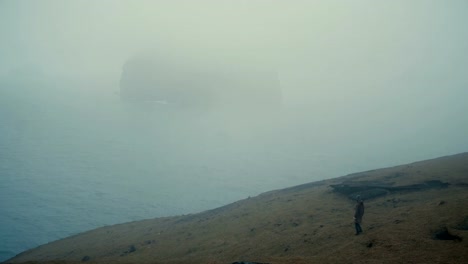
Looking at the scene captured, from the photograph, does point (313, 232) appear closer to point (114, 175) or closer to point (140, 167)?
point (114, 175)

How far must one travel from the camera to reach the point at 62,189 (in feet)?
289

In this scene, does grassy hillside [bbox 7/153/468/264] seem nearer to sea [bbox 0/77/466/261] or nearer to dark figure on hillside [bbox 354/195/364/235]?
dark figure on hillside [bbox 354/195/364/235]

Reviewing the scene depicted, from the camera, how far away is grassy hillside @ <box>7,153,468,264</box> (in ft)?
67.4

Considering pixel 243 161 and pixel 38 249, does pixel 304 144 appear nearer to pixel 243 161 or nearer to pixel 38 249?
pixel 243 161

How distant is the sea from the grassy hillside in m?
24.7

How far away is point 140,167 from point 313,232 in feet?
314

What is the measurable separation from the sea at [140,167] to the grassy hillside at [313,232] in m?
24.7

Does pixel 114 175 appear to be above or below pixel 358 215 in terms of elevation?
above

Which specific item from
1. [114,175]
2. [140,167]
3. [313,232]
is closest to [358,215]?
[313,232]

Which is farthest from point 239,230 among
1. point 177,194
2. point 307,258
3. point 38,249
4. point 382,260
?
point 177,194

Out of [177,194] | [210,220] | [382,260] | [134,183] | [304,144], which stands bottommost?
[382,260]

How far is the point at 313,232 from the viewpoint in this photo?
2834 centimetres

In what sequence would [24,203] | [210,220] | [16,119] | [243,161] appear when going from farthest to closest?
1. [16,119]
2. [243,161]
3. [24,203]
4. [210,220]

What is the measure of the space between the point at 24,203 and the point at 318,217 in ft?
237
